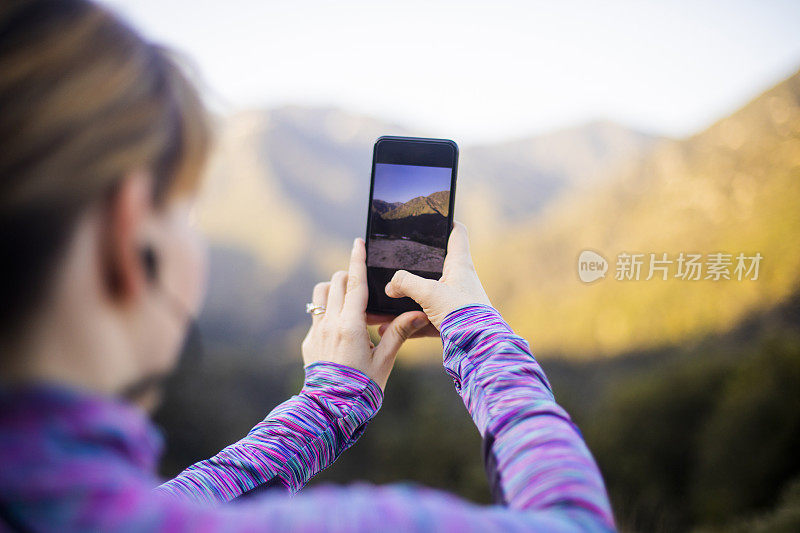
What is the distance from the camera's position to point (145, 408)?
0.53 metres

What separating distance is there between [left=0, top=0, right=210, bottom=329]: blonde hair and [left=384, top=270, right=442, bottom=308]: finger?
53cm

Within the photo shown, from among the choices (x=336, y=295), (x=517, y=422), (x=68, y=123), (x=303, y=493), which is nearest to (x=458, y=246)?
(x=336, y=295)

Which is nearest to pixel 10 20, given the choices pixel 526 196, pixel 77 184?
pixel 77 184

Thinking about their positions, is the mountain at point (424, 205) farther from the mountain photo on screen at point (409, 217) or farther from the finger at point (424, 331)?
the finger at point (424, 331)

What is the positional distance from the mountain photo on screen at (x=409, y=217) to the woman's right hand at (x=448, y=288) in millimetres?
82

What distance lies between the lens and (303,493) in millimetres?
565

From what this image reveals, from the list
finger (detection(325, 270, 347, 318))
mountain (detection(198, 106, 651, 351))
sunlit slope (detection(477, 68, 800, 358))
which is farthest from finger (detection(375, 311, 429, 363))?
mountain (detection(198, 106, 651, 351))

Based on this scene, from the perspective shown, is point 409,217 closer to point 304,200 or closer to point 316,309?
point 316,309

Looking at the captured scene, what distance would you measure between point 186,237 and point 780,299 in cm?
2647

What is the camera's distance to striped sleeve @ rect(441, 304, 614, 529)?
557mm

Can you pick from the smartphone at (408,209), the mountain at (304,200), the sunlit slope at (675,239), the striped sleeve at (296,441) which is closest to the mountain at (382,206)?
the smartphone at (408,209)

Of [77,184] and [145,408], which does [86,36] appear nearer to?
[77,184]

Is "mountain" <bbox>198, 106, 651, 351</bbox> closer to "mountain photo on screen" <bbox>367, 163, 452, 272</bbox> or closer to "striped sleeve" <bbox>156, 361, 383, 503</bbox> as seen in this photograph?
"mountain photo on screen" <bbox>367, 163, 452, 272</bbox>

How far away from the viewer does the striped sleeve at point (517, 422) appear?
0.56 metres
